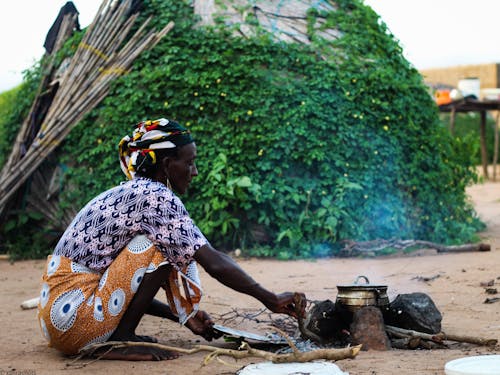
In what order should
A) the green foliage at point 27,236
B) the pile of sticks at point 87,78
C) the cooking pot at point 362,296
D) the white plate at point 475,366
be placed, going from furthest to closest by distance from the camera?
the green foliage at point 27,236, the pile of sticks at point 87,78, the cooking pot at point 362,296, the white plate at point 475,366

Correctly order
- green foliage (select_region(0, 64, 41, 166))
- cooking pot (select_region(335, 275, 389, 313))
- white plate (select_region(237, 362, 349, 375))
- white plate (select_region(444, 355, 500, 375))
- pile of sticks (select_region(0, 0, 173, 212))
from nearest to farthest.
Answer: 1. white plate (select_region(444, 355, 500, 375))
2. white plate (select_region(237, 362, 349, 375))
3. cooking pot (select_region(335, 275, 389, 313))
4. pile of sticks (select_region(0, 0, 173, 212))
5. green foliage (select_region(0, 64, 41, 166))

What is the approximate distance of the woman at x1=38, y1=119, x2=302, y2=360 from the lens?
10.7ft

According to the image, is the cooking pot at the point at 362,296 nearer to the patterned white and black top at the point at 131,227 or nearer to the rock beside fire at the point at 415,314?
the rock beside fire at the point at 415,314

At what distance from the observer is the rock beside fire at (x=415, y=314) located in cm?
373

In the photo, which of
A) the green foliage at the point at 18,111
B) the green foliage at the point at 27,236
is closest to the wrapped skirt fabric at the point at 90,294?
the green foliage at the point at 27,236

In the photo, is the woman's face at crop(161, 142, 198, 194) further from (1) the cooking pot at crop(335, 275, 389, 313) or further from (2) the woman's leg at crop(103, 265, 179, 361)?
(1) the cooking pot at crop(335, 275, 389, 313)

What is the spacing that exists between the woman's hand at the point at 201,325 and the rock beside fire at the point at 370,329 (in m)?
0.67

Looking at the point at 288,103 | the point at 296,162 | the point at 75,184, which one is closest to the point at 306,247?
the point at 296,162

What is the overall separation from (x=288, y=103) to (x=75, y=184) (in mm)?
2311

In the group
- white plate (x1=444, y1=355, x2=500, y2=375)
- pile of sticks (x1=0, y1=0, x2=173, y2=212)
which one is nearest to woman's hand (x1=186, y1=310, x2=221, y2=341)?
white plate (x1=444, y1=355, x2=500, y2=375)

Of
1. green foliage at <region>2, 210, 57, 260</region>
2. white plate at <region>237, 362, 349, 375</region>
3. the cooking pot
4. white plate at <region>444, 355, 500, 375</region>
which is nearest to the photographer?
white plate at <region>444, 355, 500, 375</region>

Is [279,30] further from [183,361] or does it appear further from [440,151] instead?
[183,361]

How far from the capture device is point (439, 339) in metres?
3.55

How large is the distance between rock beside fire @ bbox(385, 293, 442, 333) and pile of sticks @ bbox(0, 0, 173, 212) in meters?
4.56
